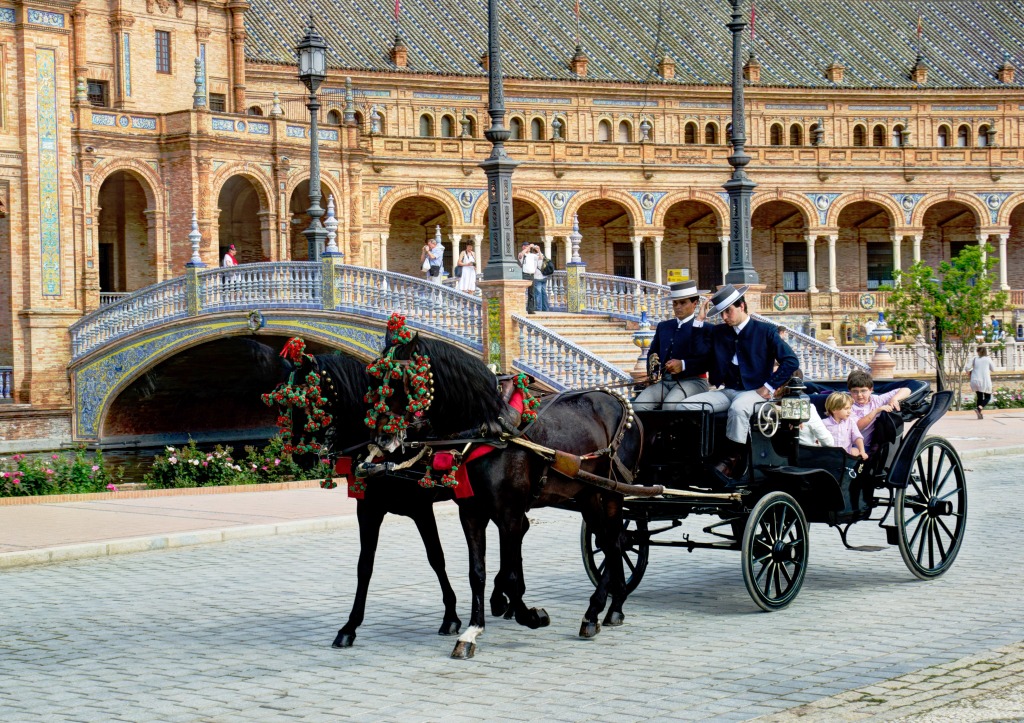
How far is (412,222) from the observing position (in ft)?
175

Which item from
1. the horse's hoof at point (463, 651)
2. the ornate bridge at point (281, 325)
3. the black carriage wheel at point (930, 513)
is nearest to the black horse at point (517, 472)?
the horse's hoof at point (463, 651)

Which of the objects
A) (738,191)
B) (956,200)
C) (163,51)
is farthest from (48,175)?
(956,200)

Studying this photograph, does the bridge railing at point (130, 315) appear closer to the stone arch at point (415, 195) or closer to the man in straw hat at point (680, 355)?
the stone arch at point (415, 195)

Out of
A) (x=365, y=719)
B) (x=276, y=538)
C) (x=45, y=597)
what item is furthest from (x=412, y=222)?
(x=365, y=719)

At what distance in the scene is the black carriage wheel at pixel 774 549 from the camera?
925 cm

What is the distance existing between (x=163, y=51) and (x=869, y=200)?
25.8 metres

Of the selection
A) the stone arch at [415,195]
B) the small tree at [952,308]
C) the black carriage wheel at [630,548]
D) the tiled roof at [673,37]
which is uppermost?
the tiled roof at [673,37]

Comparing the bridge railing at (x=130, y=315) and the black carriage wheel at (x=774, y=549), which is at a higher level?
the bridge railing at (x=130, y=315)

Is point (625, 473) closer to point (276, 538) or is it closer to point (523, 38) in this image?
point (276, 538)

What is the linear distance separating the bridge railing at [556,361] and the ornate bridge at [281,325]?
0.07 feet

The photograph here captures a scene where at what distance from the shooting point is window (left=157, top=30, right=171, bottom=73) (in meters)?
47.0

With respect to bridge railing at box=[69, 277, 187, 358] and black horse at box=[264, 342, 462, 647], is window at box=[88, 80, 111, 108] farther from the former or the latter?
black horse at box=[264, 342, 462, 647]

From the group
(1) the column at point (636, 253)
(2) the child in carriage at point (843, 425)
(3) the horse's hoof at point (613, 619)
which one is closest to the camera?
(3) the horse's hoof at point (613, 619)

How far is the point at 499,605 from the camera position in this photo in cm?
955
